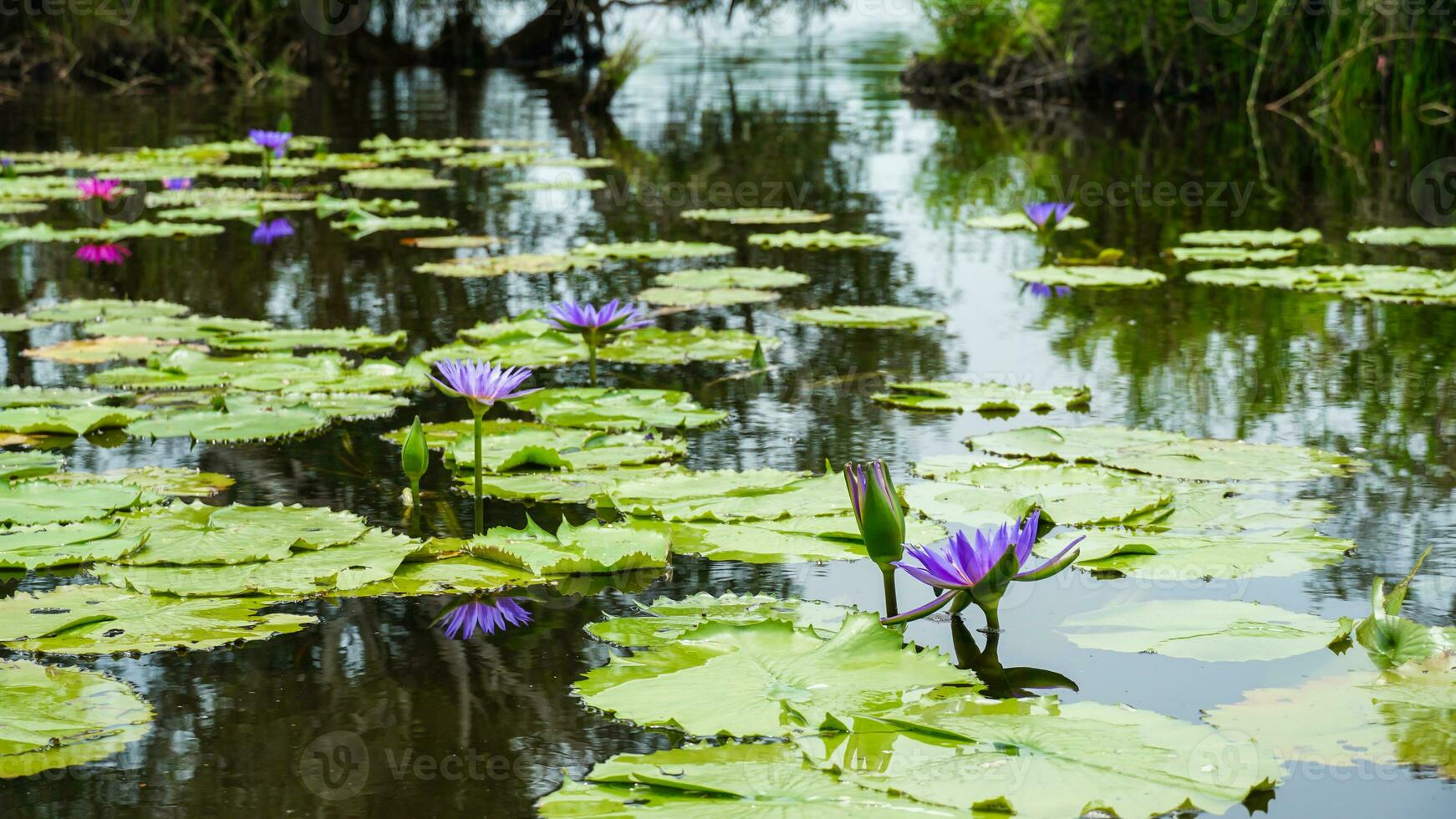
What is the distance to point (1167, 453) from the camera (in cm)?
218

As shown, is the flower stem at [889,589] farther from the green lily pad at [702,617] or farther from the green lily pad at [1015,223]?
the green lily pad at [1015,223]

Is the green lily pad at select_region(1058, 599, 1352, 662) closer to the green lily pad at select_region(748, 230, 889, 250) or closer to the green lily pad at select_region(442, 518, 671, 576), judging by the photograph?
the green lily pad at select_region(442, 518, 671, 576)

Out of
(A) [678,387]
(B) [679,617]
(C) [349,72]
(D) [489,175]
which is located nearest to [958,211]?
(D) [489,175]

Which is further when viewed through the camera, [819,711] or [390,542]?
[390,542]

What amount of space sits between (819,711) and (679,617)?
1.02ft

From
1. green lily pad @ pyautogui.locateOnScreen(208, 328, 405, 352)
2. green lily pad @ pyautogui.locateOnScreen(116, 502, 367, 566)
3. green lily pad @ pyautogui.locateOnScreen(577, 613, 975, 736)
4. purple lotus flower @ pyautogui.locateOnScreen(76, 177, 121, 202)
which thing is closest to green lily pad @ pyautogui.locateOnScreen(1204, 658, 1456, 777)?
green lily pad @ pyautogui.locateOnScreen(577, 613, 975, 736)

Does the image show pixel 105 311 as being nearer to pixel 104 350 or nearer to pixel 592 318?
pixel 104 350

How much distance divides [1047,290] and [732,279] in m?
0.80

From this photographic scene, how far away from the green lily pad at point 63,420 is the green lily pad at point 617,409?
0.65m

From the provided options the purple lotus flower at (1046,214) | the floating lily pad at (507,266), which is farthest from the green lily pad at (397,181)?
the purple lotus flower at (1046,214)

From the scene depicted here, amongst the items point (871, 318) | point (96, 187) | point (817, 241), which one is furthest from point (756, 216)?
point (96, 187)

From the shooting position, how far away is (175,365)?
2830 millimetres

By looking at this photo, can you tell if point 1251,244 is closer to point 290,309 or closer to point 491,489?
point 290,309

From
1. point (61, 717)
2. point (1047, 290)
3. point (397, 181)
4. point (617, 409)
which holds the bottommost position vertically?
point (61, 717)
